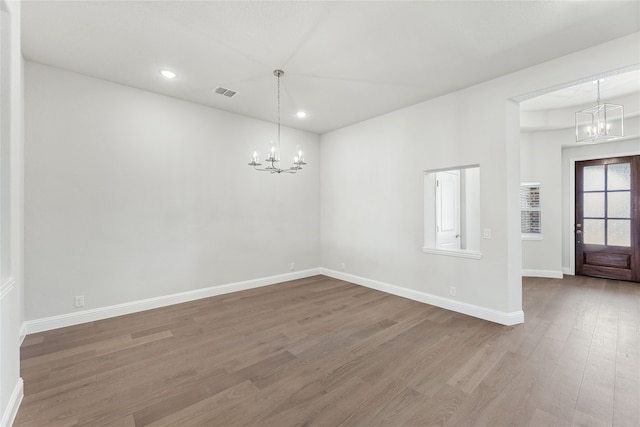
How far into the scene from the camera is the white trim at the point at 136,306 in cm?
323

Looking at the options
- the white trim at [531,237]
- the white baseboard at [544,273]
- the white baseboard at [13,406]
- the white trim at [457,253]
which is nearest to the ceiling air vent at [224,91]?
the white baseboard at [13,406]

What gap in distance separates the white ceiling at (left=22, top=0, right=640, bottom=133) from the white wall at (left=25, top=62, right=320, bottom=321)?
1.55ft

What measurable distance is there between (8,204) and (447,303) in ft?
15.5

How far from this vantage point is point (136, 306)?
12.5 ft

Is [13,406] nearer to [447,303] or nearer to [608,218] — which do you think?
[447,303]

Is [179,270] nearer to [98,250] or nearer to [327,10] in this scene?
[98,250]

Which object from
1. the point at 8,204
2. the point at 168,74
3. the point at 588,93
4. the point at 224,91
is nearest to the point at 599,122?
the point at 588,93

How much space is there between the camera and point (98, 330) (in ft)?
10.6

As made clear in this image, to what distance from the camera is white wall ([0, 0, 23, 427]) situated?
5.76ft

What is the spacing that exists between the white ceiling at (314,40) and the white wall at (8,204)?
2.48 feet

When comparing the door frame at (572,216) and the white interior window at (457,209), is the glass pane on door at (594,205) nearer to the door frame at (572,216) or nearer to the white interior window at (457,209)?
the door frame at (572,216)

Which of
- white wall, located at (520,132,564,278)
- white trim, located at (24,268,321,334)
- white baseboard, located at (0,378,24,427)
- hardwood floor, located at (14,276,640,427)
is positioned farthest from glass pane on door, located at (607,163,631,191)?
white baseboard, located at (0,378,24,427)

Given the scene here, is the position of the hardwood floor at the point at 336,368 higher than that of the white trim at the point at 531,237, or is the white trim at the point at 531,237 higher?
the white trim at the point at 531,237

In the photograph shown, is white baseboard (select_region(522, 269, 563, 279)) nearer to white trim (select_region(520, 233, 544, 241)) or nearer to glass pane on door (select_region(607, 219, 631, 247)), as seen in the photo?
white trim (select_region(520, 233, 544, 241))
